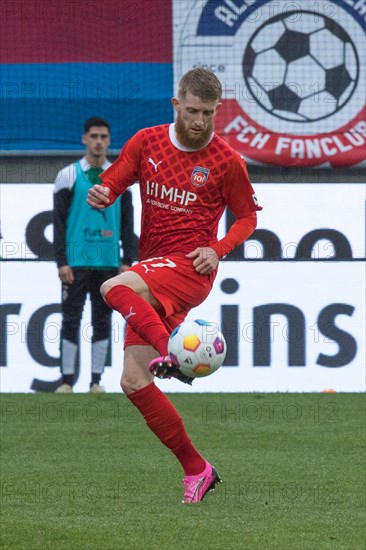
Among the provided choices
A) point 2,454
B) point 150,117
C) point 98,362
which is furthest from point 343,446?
point 150,117

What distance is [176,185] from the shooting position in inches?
221

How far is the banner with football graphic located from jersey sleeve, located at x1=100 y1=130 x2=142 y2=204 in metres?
4.69

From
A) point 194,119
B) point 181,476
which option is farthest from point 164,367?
point 181,476

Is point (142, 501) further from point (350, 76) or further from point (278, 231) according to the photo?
point (350, 76)

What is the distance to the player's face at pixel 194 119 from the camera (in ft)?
17.6

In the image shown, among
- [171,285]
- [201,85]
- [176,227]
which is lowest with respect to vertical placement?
[171,285]

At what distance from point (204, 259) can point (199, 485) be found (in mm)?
1036

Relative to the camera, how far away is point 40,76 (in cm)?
1020

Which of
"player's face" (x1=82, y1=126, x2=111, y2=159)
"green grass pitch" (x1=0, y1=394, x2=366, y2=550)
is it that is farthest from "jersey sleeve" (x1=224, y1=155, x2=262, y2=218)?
"player's face" (x1=82, y1=126, x2=111, y2=159)

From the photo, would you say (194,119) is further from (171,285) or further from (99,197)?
(171,285)

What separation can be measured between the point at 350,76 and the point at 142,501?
598 centimetres

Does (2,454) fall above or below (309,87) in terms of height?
below

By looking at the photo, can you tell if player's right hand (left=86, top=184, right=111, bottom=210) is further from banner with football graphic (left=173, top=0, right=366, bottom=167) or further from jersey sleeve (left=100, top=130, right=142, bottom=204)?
banner with football graphic (left=173, top=0, right=366, bottom=167)

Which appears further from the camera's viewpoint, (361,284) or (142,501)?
(361,284)
